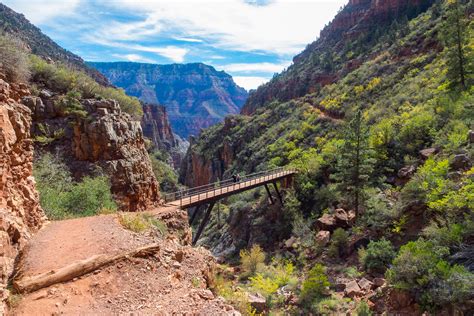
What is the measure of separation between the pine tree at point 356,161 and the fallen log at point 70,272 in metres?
A: 15.8

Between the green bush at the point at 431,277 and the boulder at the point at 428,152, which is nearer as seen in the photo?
the green bush at the point at 431,277

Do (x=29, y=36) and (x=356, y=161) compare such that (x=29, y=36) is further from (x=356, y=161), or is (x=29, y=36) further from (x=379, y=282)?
(x=379, y=282)

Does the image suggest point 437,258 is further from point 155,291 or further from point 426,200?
point 155,291

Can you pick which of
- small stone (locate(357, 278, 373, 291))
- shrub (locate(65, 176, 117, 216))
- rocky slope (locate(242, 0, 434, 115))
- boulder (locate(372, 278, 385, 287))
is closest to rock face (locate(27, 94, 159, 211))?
shrub (locate(65, 176, 117, 216))

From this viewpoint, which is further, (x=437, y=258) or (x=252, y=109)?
(x=252, y=109)

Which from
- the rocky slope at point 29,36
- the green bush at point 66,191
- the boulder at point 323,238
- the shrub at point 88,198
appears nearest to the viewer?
the green bush at point 66,191

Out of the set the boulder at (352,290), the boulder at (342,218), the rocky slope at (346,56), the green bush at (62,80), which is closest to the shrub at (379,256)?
the boulder at (352,290)

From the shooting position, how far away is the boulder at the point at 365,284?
13.3m

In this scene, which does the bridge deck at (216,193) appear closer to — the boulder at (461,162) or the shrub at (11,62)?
the shrub at (11,62)

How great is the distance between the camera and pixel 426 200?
14164mm

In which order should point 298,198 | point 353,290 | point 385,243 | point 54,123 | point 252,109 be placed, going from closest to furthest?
point 353,290
point 385,243
point 54,123
point 298,198
point 252,109

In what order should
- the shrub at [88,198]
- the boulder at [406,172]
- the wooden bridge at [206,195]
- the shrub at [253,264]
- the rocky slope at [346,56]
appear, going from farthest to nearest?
1. the rocky slope at [346,56]
2. the shrub at [253,264]
3. the wooden bridge at [206,195]
4. the boulder at [406,172]
5. the shrub at [88,198]

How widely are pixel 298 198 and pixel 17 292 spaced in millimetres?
24490

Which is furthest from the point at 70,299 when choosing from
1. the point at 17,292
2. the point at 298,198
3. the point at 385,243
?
the point at 298,198
